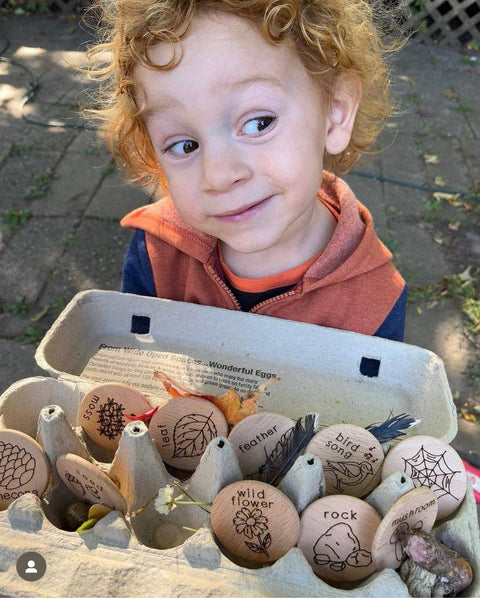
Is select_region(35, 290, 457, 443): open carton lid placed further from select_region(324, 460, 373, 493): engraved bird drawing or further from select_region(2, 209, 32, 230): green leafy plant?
select_region(2, 209, 32, 230): green leafy plant

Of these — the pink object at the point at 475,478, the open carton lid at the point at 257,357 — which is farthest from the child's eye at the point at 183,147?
the pink object at the point at 475,478

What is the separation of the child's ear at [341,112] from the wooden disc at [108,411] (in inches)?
22.3

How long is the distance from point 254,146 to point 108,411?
0.42 metres

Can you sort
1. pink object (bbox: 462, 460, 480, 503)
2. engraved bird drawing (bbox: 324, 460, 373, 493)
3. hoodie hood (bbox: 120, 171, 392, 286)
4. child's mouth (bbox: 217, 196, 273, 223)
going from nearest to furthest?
engraved bird drawing (bbox: 324, 460, 373, 493), child's mouth (bbox: 217, 196, 273, 223), hoodie hood (bbox: 120, 171, 392, 286), pink object (bbox: 462, 460, 480, 503)

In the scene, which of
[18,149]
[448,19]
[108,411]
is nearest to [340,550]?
[108,411]

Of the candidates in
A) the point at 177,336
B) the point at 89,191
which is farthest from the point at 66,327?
the point at 89,191

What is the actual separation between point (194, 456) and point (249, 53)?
1.78 feet

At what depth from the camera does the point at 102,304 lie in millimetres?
1039

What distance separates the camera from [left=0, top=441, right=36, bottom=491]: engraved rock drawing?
2.26 feet

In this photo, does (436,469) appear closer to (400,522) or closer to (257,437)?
(400,522)

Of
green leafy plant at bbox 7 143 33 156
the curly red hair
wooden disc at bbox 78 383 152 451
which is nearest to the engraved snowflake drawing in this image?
wooden disc at bbox 78 383 152 451

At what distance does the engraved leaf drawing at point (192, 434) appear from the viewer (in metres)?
0.75

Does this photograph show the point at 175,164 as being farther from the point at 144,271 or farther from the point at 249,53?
the point at 144,271

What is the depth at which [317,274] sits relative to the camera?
1.18m
